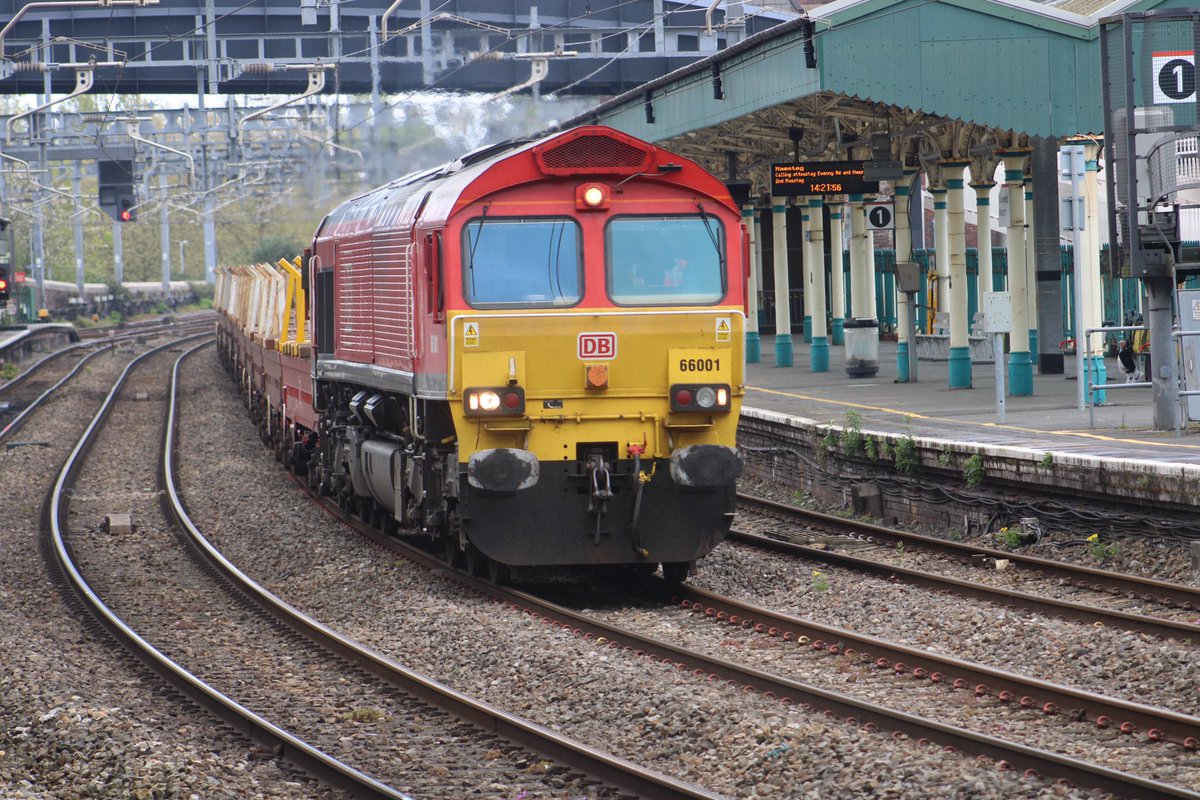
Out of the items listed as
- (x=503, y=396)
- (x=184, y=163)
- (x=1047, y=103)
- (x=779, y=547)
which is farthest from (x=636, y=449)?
(x=184, y=163)

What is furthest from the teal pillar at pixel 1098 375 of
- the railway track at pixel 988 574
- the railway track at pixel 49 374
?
the railway track at pixel 49 374

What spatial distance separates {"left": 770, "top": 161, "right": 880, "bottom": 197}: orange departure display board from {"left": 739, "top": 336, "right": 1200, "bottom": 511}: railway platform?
295 cm

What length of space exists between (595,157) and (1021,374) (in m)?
11.8

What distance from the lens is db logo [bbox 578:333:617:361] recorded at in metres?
11.4

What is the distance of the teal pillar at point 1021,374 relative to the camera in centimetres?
2170

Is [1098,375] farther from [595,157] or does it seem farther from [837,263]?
[595,157]

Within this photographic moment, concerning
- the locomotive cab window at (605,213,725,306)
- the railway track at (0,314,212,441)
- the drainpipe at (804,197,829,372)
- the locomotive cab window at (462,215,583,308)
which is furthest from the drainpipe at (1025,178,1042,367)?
the railway track at (0,314,212,441)

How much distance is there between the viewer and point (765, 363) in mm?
32906

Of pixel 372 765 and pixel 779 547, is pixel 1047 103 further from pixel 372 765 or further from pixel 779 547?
pixel 372 765

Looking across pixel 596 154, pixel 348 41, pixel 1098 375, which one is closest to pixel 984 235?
pixel 1098 375

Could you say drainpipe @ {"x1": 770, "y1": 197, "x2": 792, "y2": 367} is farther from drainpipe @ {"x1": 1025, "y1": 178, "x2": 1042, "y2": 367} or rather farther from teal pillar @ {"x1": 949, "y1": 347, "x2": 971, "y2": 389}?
teal pillar @ {"x1": 949, "y1": 347, "x2": 971, "y2": 389}

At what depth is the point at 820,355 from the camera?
95.5ft

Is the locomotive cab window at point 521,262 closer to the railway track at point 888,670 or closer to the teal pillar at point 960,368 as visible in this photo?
the railway track at point 888,670

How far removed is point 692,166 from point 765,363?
70.3 feet
